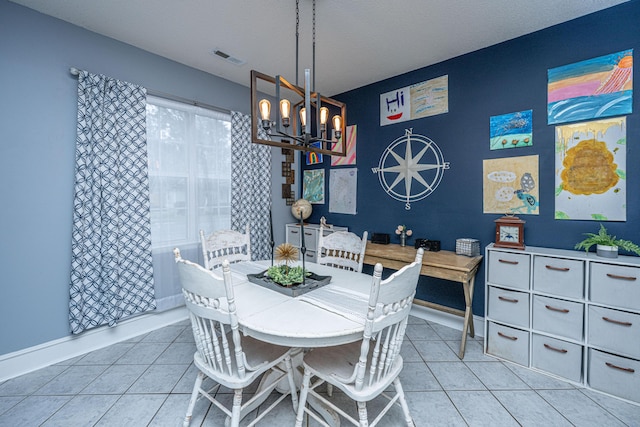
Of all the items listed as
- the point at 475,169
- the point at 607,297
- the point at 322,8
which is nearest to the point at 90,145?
the point at 322,8

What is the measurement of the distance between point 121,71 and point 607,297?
4.25 metres

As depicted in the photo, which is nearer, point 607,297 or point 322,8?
point 607,297

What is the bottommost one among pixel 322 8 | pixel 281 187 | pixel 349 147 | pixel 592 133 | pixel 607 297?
pixel 607 297

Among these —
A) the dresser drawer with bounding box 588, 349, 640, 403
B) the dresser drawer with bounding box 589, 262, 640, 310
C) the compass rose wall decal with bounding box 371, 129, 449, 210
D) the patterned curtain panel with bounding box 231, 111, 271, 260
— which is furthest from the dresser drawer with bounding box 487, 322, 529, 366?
the patterned curtain panel with bounding box 231, 111, 271, 260

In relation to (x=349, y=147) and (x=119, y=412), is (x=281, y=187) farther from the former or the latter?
(x=119, y=412)

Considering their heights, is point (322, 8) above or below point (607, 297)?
above

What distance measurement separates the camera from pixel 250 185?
342cm

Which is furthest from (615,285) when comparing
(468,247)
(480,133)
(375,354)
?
(375,354)

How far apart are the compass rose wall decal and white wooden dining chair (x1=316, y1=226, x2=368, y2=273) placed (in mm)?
1030

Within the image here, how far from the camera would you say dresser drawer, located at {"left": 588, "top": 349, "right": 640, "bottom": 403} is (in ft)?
5.65

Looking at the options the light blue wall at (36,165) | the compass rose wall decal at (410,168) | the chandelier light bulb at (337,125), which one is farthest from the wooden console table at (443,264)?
the light blue wall at (36,165)

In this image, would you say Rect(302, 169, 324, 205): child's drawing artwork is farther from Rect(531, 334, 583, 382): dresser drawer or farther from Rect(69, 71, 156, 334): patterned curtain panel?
Rect(531, 334, 583, 382): dresser drawer

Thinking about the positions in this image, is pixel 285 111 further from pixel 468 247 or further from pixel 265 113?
pixel 468 247

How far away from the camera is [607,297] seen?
5.91ft
